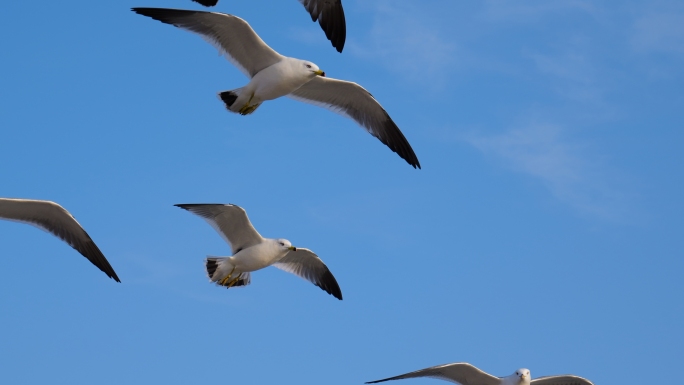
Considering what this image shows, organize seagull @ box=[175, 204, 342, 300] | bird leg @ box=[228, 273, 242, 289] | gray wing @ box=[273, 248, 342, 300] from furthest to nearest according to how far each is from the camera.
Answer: gray wing @ box=[273, 248, 342, 300], bird leg @ box=[228, 273, 242, 289], seagull @ box=[175, 204, 342, 300]

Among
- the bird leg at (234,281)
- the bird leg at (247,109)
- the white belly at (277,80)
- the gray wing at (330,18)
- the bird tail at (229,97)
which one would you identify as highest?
the gray wing at (330,18)

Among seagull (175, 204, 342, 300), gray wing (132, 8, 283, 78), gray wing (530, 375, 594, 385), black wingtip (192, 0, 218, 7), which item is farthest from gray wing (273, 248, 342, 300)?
black wingtip (192, 0, 218, 7)

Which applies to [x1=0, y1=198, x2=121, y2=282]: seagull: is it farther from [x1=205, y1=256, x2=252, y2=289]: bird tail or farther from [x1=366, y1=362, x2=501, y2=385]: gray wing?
[x1=366, y1=362, x2=501, y2=385]: gray wing

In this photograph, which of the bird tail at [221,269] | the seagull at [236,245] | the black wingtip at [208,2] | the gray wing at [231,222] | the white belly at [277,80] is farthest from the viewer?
the bird tail at [221,269]

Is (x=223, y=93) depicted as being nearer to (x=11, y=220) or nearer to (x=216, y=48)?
(x=216, y=48)

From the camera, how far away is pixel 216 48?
597 inches

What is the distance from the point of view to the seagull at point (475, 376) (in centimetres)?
1473

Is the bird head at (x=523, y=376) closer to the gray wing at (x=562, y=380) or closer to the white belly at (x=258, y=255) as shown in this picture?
the gray wing at (x=562, y=380)

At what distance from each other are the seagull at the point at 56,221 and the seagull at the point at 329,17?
5.42 meters

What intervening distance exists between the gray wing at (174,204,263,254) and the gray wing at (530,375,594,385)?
528cm

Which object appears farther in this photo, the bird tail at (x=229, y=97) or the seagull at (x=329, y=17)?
the bird tail at (x=229, y=97)

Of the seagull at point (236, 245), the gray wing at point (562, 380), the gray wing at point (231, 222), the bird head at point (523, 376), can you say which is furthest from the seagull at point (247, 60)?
the gray wing at point (562, 380)

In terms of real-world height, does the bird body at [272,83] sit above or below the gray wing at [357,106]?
below

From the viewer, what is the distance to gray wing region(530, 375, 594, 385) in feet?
50.1
